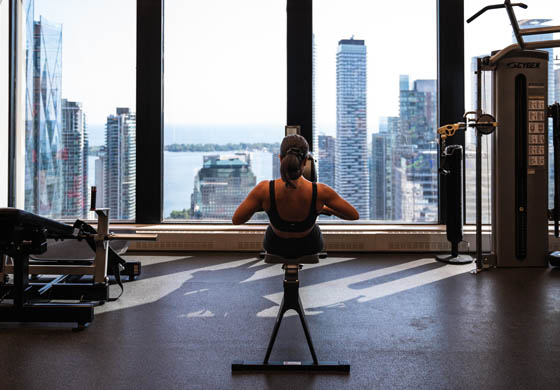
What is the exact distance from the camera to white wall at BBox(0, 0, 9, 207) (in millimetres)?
6004

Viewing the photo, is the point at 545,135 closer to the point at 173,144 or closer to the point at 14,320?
the point at 173,144

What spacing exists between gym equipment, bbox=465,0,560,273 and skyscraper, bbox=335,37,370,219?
1.56 m

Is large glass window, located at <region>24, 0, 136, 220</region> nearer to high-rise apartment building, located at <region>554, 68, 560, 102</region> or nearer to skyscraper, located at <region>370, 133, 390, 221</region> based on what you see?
skyscraper, located at <region>370, 133, 390, 221</region>

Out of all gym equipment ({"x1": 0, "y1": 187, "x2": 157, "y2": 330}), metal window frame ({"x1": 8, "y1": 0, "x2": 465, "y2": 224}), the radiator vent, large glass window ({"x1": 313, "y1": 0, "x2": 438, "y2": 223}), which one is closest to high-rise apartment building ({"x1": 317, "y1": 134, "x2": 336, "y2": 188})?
large glass window ({"x1": 313, "y1": 0, "x2": 438, "y2": 223})

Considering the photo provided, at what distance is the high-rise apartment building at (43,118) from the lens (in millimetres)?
6301

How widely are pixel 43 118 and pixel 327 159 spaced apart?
3657mm

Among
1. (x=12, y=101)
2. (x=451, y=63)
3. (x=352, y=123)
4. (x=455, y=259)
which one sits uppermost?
(x=451, y=63)

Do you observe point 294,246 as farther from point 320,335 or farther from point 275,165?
point 275,165

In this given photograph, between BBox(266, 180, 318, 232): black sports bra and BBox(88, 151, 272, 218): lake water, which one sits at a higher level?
BBox(88, 151, 272, 218): lake water

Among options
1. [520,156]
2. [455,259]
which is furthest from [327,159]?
[520,156]

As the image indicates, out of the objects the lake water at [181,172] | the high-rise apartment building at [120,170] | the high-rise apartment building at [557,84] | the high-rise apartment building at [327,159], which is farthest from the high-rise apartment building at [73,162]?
the high-rise apartment building at [557,84]

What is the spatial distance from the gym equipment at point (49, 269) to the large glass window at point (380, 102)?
3213mm

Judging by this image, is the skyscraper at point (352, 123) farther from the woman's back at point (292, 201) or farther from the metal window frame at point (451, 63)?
the woman's back at point (292, 201)

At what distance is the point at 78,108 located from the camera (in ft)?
20.7
